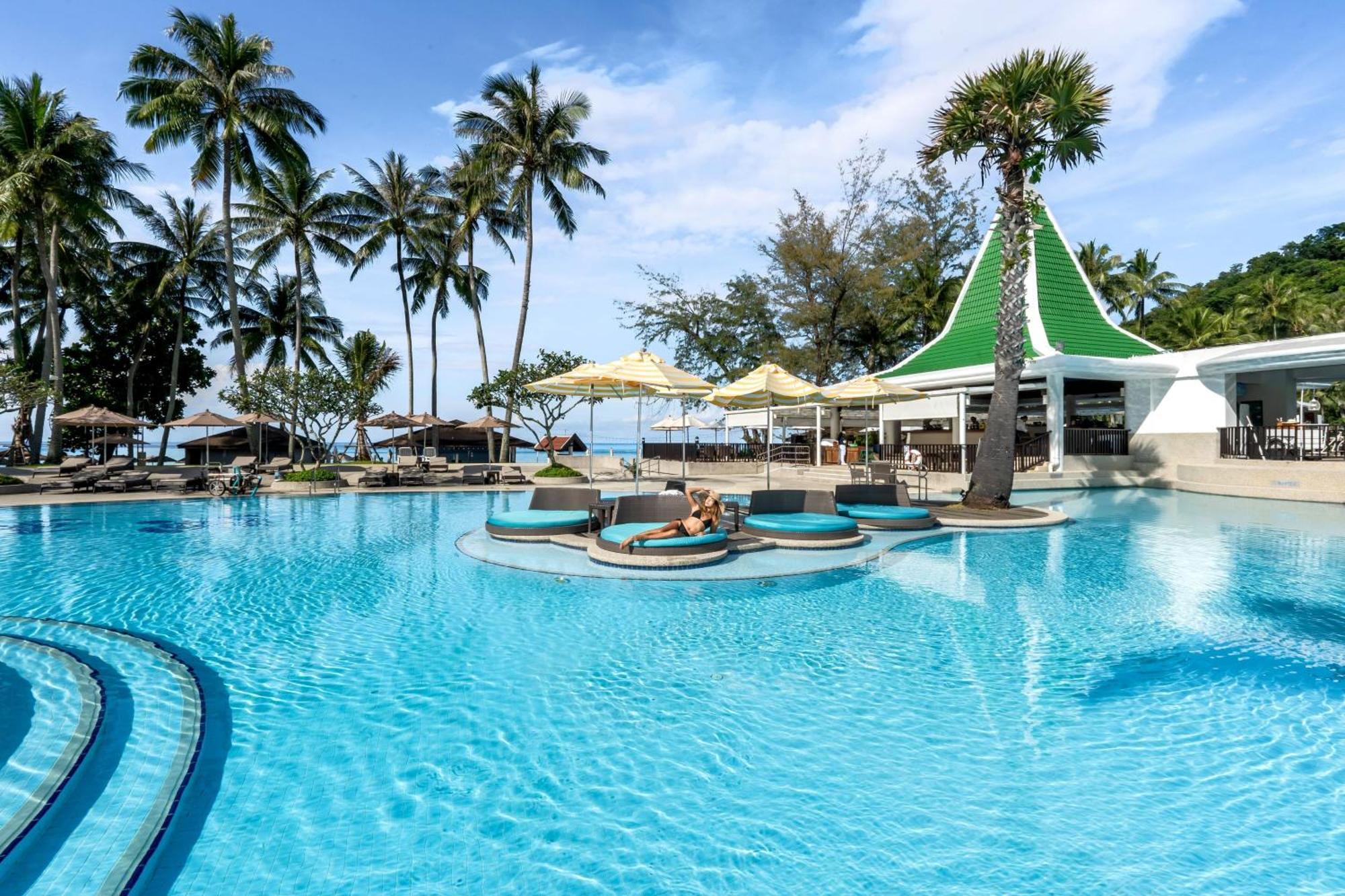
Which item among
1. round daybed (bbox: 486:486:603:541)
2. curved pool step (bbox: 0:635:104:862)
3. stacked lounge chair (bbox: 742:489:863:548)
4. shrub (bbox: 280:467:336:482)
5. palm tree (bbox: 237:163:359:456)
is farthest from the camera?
palm tree (bbox: 237:163:359:456)

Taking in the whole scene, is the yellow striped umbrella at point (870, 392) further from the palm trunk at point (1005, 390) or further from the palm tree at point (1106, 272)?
the palm tree at point (1106, 272)

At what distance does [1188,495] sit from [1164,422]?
408 centimetres

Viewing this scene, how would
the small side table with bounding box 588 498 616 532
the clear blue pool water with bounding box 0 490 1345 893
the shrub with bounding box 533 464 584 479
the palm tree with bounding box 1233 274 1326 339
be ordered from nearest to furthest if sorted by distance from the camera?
the clear blue pool water with bounding box 0 490 1345 893 < the small side table with bounding box 588 498 616 532 < the shrub with bounding box 533 464 584 479 < the palm tree with bounding box 1233 274 1326 339

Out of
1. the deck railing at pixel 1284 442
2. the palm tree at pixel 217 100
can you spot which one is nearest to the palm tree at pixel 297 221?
the palm tree at pixel 217 100

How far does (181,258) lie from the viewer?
1427 inches

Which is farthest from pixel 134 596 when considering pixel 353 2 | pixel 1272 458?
pixel 1272 458

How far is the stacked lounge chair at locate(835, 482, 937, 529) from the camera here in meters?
12.1

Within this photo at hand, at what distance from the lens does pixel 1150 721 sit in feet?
14.5

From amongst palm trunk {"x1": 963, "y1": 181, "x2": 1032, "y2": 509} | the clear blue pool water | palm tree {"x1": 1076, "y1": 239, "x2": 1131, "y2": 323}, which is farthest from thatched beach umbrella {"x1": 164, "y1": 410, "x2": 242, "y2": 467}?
palm tree {"x1": 1076, "y1": 239, "x2": 1131, "y2": 323}

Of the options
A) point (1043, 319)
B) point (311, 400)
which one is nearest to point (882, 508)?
point (1043, 319)

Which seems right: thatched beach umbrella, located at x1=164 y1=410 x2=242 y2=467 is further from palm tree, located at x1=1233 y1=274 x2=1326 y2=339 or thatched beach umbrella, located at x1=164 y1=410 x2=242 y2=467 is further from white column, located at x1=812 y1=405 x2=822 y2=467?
palm tree, located at x1=1233 y1=274 x2=1326 y2=339

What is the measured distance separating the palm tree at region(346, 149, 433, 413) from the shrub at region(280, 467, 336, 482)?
15086 mm

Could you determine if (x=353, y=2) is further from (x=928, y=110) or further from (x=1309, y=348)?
(x=1309, y=348)

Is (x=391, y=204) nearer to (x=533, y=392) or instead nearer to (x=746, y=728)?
(x=533, y=392)
